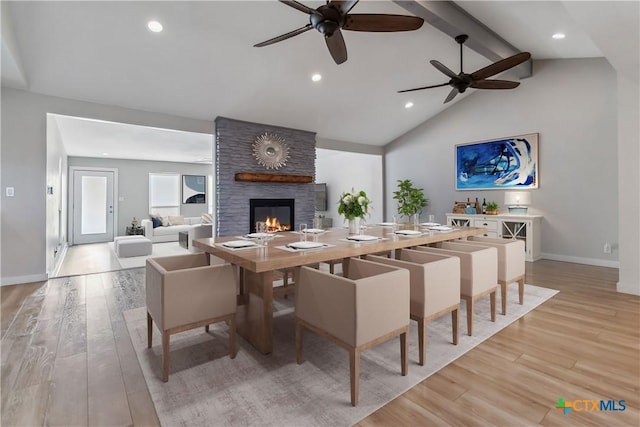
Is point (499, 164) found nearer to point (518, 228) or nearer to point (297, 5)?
point (518, 228)

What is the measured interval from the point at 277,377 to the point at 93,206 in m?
8.35

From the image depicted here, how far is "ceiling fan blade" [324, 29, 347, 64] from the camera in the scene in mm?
2430

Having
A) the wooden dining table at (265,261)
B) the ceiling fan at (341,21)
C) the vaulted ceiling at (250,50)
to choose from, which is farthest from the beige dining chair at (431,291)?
the vaulted ceiling at (250,50)

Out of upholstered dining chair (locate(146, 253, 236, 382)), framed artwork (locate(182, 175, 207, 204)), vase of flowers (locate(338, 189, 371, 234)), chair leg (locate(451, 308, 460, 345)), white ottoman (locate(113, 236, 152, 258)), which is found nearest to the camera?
upholstered dining chair (locate(146, 253, 236, 382))

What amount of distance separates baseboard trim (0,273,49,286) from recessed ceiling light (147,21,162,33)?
326 cm

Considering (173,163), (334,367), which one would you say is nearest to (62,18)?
(334,367)

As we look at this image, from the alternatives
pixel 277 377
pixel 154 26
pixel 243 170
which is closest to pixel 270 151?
pixel 243 170

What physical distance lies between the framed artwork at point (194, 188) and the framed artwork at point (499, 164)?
23.9 ft

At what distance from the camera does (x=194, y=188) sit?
31.4ft

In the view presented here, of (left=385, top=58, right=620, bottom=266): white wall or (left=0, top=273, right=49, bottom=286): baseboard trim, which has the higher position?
(left=385, top=58, right=620, bottom=266): white wall

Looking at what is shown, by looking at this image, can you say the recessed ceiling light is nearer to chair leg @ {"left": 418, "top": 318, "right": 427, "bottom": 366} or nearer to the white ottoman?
chair leg @ {"left": 418, "top": 318, "right": 427, "bottom": 366}

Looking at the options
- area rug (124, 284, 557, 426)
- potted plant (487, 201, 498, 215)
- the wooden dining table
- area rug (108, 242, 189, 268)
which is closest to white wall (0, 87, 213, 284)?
area rug (108, 242, 189, 268)

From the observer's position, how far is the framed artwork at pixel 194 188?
9367 mm

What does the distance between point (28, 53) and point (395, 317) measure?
435 centimetres
